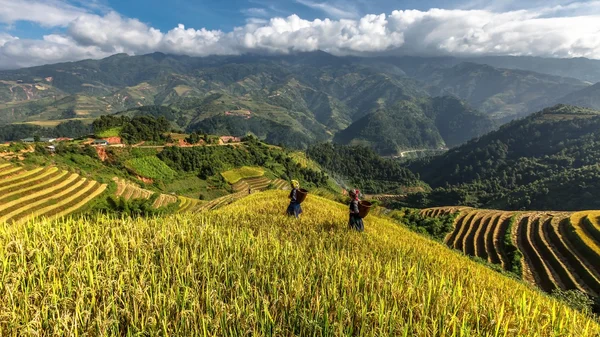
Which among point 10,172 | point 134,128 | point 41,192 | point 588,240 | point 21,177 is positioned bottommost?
point 588,240

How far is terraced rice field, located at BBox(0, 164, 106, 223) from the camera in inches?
1328

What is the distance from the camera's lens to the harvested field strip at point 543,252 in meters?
41.0

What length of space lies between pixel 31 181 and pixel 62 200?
16.0ft

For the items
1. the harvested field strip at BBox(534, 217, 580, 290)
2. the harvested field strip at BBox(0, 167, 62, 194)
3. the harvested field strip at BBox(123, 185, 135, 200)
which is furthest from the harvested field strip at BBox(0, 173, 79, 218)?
the harvested field strip at BBox(534, 217, 580, 290)

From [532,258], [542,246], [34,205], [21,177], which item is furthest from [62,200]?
[542,246]

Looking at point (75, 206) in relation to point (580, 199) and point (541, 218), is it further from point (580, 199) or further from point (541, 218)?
point (580, 199)

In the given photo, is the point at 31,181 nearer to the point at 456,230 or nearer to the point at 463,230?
the point at 456,230

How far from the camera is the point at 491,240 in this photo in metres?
58.2

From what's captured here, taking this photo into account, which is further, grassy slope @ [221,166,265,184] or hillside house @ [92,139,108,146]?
grassy slope @ [221,166,265,184]

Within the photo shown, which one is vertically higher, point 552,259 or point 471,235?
point 552,259

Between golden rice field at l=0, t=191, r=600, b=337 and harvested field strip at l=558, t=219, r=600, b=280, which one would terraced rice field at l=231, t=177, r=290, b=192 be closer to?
harvested field strip at l=558, t=219, r=600, b=280

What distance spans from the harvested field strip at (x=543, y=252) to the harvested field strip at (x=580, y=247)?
334cm

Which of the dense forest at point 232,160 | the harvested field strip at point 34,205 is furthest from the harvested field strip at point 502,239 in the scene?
the dense forest at point 232,160

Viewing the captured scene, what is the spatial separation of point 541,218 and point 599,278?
30.3 meters
